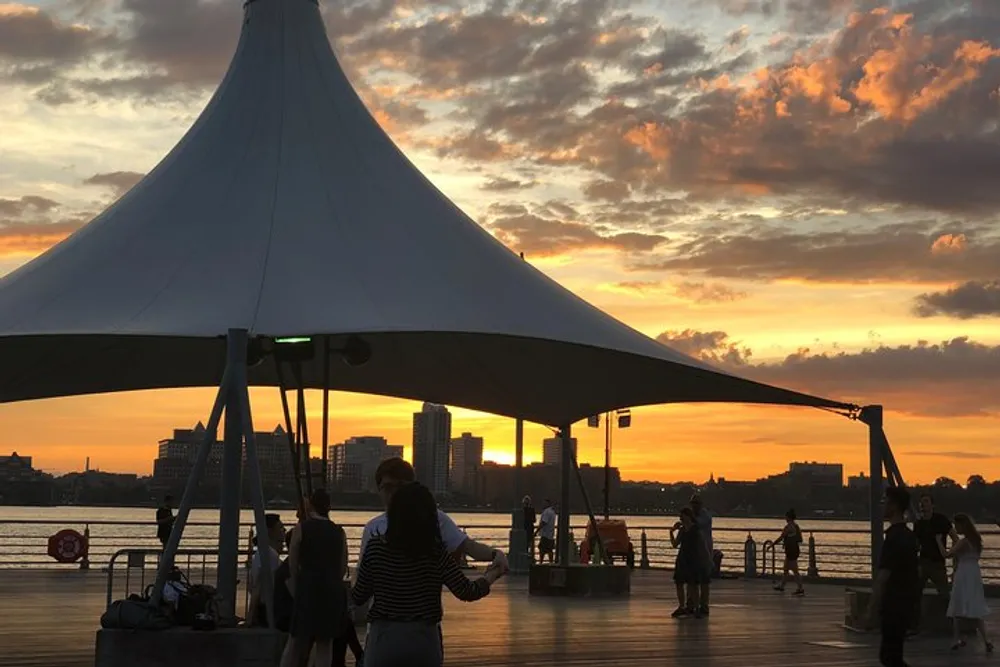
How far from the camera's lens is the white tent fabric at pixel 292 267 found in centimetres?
1088

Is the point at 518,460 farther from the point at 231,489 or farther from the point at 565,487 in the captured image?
the point at 231,489

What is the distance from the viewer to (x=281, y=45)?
13648 millimetres

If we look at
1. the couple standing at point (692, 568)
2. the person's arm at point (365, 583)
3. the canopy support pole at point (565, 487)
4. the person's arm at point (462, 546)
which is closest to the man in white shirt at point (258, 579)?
the person's arm at point (462, 546)

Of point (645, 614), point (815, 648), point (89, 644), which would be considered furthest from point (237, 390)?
point (645, 614)

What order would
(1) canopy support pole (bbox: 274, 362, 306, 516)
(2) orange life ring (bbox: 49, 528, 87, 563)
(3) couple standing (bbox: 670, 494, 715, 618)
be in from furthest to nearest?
(2) orange life ring (bbox: 49, 528, 87, 563) → (3) couple standing (bbox: 670, 494, 715, 618) → (1) canopy support pole (bbox: 274, 362, 306, 516)

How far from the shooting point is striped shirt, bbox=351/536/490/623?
16.4ft

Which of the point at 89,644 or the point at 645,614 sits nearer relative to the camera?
the point at 89,644

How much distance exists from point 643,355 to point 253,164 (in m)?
3.83

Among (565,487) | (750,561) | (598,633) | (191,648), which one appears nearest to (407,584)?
(191,648)

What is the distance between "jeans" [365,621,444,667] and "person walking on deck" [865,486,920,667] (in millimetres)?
4471

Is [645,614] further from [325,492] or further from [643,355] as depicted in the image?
[325,492]

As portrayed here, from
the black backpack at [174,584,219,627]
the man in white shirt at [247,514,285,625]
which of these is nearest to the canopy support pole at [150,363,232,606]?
the black backpack at [174,584,219,627]

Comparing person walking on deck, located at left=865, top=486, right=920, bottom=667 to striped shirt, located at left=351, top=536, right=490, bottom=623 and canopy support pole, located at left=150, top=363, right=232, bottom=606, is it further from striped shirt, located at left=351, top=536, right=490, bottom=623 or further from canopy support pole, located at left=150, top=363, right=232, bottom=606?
canopy support pole, located at left=150, top=363, right=232, bottom=606

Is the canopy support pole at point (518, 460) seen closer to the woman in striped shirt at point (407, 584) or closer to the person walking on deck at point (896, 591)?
the person walking on deck at point (896, 591)
